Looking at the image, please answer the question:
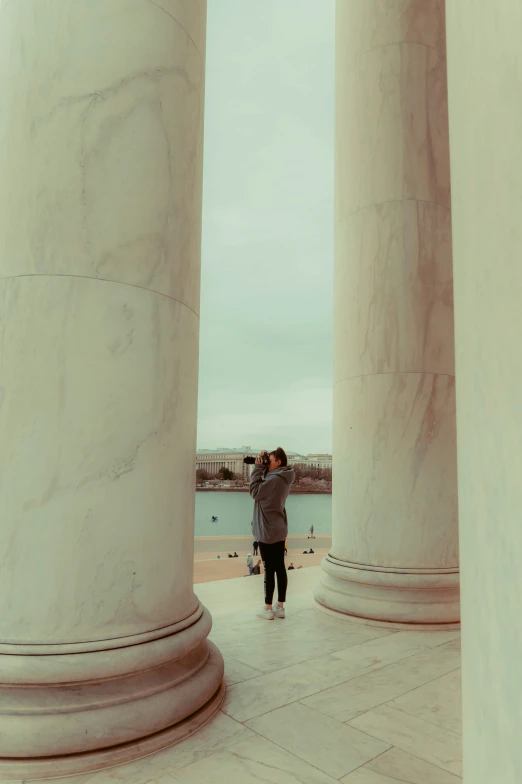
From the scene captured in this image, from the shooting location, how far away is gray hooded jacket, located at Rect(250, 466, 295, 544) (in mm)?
69562

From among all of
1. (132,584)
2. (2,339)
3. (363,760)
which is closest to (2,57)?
(2,339)

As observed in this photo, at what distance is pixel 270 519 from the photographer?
229 ft

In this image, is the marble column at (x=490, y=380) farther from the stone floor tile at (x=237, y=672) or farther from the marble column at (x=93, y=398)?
the stone floor tile at (x=237, y=672)

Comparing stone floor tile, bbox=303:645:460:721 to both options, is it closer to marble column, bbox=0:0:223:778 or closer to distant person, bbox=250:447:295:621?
marble column, bbox=0:0:223:778

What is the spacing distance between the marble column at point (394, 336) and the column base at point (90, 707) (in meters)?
36.1

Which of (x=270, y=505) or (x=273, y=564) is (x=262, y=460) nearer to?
(x=270, y=505)

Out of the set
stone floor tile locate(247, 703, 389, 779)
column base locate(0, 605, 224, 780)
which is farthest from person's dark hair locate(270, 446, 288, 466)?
column base locate(0, 605, 224, 780)

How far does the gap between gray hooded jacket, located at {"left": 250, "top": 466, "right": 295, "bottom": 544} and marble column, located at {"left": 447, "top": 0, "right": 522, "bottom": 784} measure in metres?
48.8

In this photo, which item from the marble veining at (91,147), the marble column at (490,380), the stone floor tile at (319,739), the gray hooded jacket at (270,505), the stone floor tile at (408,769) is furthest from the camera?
the gray hooded jacket at (270,505)

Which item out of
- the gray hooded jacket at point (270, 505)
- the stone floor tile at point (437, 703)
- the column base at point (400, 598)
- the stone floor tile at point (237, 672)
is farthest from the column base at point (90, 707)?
the column base at point (400, 598)

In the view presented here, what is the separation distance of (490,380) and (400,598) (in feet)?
182

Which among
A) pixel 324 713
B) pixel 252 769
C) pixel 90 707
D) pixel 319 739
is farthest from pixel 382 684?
pixel 90 707

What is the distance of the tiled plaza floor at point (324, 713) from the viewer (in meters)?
34.3

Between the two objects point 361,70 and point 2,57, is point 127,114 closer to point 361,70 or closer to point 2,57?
point 2,57
